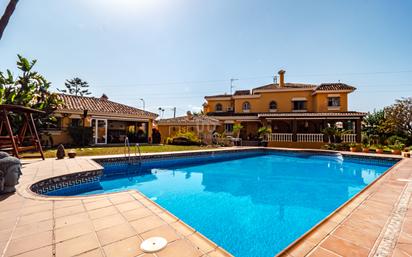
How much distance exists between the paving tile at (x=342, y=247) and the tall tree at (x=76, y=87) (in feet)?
147

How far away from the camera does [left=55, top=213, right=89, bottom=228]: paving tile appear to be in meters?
2.82

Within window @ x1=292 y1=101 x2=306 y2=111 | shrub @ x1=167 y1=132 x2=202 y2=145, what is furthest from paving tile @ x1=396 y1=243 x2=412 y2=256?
window @ x1=292 y1=101 x2=306 y2=111

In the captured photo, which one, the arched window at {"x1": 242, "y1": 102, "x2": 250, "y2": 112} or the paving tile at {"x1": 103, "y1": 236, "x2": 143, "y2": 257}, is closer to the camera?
the paving tile at {"x1": 103, "y1": 236, "x2": 143, "y2": 257}

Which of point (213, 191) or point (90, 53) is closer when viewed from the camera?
point (213, 191)

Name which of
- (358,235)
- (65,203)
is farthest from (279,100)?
(65,203)

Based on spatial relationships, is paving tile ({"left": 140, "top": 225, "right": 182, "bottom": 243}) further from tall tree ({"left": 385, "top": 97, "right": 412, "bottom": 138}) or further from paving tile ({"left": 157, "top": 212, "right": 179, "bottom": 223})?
tall tree ({"left": 385, "top": 97, "right": 412, "bottom": 138})

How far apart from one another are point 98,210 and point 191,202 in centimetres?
288

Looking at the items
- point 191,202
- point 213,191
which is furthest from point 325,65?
point 191,202

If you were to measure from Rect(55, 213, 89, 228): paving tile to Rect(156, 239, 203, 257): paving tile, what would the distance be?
1665 millimetres

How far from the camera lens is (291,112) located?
22.0 m

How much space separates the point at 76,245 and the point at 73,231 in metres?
0.43

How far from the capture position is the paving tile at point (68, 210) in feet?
10.3

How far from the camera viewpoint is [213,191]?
Result: 679 cm

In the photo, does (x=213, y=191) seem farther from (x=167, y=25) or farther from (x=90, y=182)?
(x=167, y=25)
